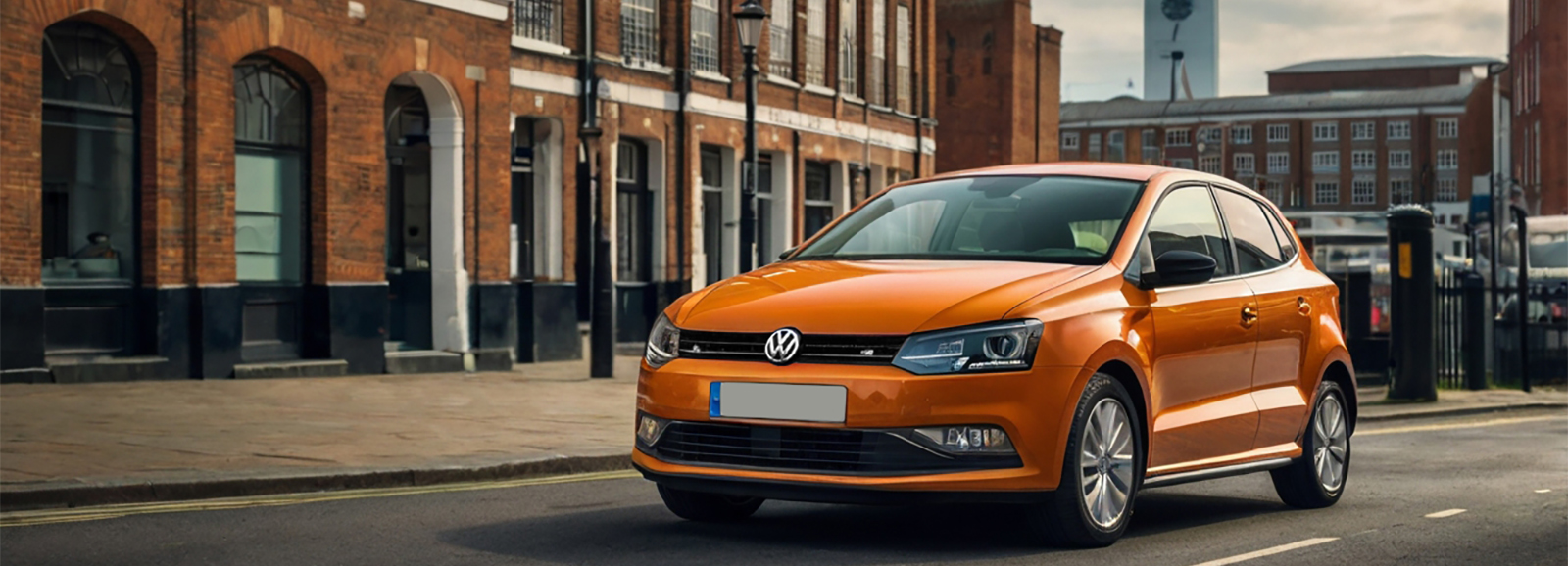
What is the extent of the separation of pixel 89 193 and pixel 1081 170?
37.7 feet

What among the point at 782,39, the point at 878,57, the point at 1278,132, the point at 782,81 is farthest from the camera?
the point at 1278,132

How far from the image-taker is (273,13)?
18672 mm

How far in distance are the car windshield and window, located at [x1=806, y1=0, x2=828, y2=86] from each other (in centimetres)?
2502

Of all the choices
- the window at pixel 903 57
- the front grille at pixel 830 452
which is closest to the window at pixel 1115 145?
the window at pixel 903 57

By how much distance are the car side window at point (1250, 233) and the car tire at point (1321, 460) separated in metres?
0.73

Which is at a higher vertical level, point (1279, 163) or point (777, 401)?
point (1279, 163)

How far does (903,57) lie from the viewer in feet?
127

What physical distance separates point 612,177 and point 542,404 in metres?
10.9

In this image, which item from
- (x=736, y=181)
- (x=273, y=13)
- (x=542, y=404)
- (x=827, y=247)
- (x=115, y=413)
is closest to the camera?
(x=827, y=247)

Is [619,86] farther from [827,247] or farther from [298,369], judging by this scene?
[827,247]

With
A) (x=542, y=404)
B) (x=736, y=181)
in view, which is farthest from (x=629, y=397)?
(x=736, y=181)

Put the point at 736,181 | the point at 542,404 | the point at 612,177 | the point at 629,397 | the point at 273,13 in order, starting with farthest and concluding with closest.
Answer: the point at 736,181, the point at 612,177, the point at 273,13, the point at 629,397, the point at 542,404

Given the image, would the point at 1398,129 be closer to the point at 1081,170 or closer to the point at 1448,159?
the point at 1448,159

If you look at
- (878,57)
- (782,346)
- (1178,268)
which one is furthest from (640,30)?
(782,346)
